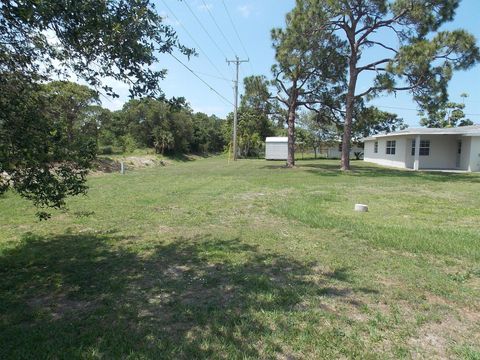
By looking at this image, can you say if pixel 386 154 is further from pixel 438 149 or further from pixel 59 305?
pixel 59 305

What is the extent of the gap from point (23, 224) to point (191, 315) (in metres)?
5.08

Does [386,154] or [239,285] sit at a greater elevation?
[386,154]

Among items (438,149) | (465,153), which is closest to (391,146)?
(438,149)

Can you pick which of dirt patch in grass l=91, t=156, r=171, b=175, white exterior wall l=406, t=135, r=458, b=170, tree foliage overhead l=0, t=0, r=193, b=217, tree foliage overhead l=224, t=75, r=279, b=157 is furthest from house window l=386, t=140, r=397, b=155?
tree foliage overhead l=0, t=0, r=193, b=217

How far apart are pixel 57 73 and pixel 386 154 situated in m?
29.4

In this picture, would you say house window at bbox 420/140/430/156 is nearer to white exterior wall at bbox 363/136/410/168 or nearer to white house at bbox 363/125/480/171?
white house at bbox 363/125/480/171

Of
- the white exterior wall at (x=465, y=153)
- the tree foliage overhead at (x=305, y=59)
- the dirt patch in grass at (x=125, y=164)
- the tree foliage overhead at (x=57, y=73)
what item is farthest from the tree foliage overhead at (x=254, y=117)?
the tree foliage overhead at (x=57, y=73)

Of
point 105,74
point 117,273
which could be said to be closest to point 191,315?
point 117,273

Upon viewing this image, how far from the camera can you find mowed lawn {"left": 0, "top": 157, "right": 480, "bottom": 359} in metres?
2.88

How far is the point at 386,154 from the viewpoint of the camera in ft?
97.8

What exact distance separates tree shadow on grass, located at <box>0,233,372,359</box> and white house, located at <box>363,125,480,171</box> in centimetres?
2109

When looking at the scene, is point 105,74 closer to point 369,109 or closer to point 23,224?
point 23,224

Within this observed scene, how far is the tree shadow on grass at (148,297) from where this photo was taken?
284 cm

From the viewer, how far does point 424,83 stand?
58.0 feet
